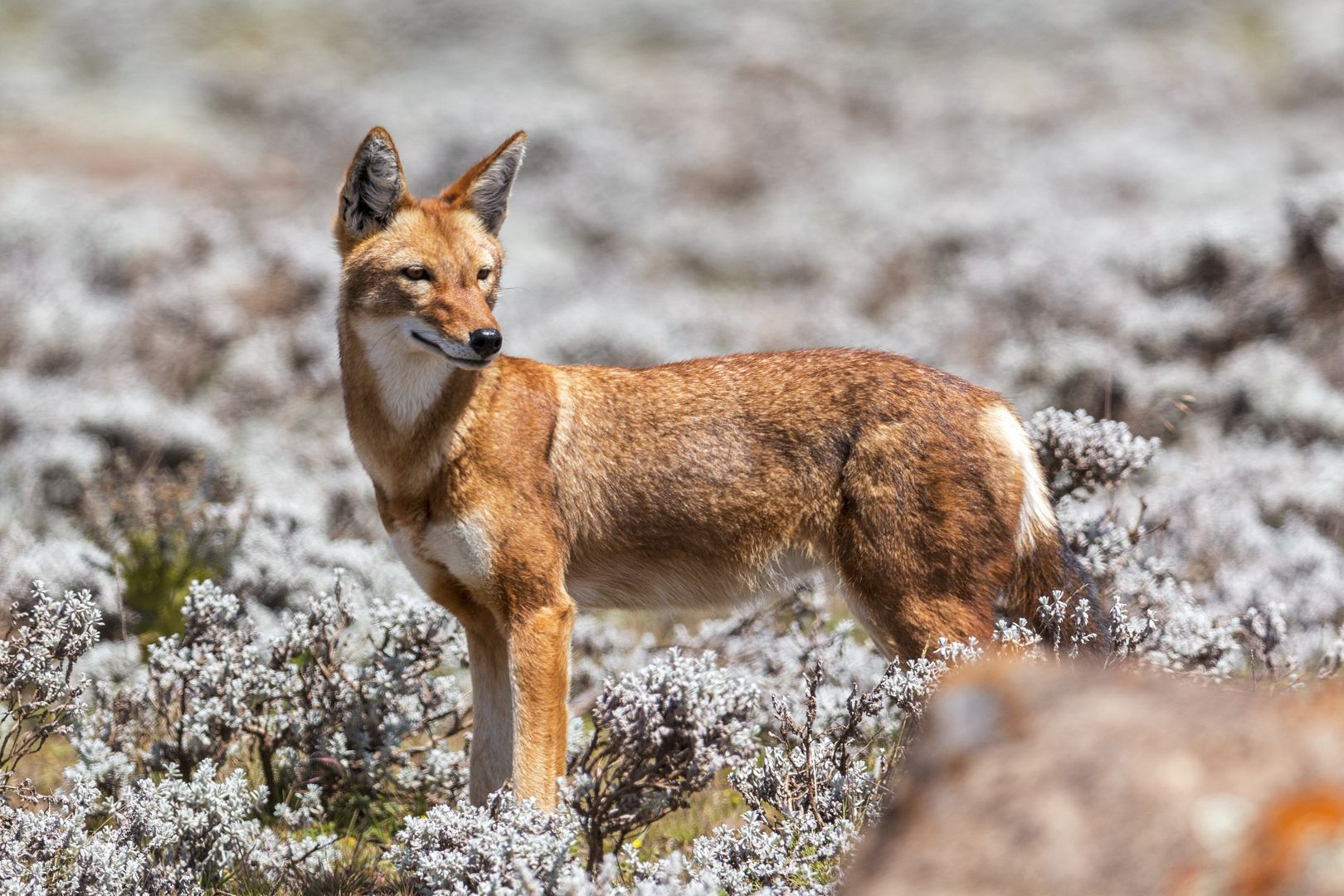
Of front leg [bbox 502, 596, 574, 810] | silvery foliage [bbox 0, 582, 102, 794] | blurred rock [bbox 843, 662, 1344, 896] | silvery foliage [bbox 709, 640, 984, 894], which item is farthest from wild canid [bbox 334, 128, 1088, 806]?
blurred rock [bbox 843, 662, 1344, 896]

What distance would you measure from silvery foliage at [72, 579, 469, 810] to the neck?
2.31 ft

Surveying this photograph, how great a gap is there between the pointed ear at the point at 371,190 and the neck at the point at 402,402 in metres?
0.36

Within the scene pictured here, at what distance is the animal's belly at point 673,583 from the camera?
4.44m

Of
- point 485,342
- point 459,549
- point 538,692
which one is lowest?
point 538,692

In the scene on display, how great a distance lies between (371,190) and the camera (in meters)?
4.48

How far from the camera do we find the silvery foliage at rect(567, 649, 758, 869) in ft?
12.2

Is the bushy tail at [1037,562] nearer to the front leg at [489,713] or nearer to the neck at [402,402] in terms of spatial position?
the front leg at [489,713]

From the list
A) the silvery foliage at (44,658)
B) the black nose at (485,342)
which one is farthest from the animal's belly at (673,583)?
the silvery foliage at (44,658)

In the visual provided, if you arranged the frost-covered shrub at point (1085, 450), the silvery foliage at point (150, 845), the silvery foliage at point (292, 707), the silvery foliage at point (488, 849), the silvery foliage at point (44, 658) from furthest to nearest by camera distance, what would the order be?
1. the frost-covered shrub at point (1085, 450)
2. the silvery foliage at point (292, 707)
3. the silvery foliage at point (44, 658)
4. the silvery foliage at point (150, 845)
5. the silvery foliage at point (488, 849)

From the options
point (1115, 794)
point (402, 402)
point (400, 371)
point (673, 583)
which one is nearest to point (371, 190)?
point (400, 371)

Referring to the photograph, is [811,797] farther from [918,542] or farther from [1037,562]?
[1037,562]

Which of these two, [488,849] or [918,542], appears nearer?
[488,849]

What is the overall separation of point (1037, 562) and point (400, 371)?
232cm

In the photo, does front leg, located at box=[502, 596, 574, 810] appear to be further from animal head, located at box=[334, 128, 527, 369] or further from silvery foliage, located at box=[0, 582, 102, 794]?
silvery foliage, located at box=[0, 582, 102, 794]
